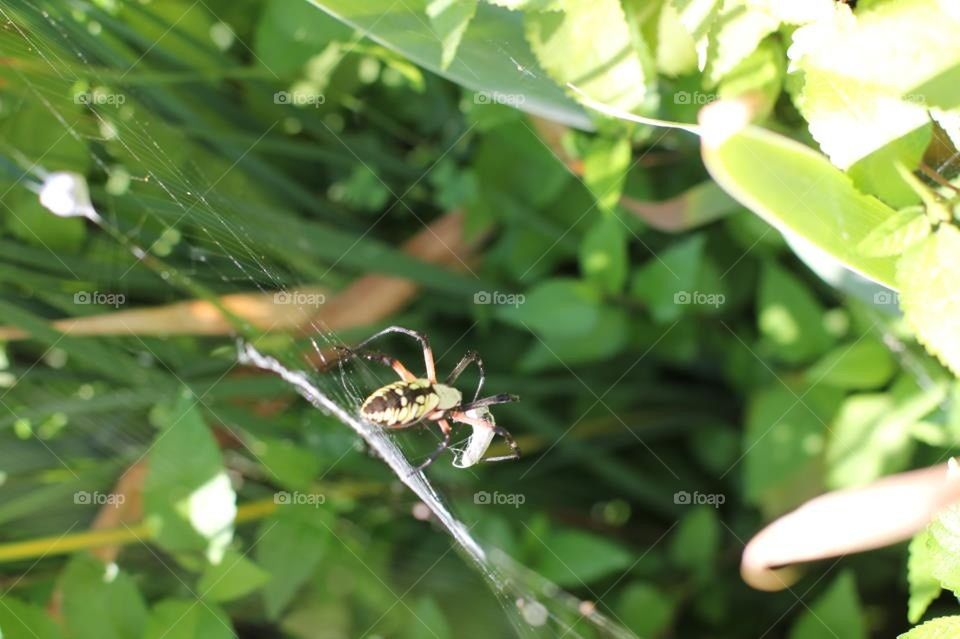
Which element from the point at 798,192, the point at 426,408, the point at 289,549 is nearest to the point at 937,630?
the point at 798,192

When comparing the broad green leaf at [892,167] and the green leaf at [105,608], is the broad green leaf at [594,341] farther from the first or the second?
the green leaf at [105,608]

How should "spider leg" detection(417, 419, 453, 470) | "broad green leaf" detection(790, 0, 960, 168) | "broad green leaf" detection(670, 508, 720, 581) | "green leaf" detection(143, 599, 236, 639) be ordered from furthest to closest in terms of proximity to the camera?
"broad green leaf" detection(670, 508, 720, 581)
"green leaf" detection(143, 599, 236, 639)
"spider leg" detection(417, 419, 453, 470)
"broad green leaf" detection(790, 0, 960, 168)

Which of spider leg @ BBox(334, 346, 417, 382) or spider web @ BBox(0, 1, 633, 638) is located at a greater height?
spider web @ BBox(0, 1, 633, 638)

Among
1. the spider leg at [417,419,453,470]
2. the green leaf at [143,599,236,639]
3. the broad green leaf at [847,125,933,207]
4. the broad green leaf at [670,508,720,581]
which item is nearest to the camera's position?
the broad green leaf at [847,125,933,207]

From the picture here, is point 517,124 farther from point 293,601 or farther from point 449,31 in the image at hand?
point 293,601

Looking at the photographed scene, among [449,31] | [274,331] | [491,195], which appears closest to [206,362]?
[274,331]

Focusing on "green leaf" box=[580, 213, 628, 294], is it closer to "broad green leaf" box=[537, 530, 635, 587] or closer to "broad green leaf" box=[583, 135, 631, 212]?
"broad green leaf" box=[583, 135, 631, 212]

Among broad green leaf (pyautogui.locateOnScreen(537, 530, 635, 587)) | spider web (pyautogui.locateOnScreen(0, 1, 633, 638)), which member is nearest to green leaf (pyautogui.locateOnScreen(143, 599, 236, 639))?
spider web (pyautogui.locateOnScreen(0, 1, 633, 638))
